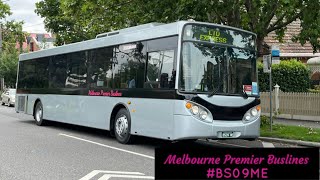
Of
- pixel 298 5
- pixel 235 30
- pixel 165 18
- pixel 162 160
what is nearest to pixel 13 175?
pixel 162 160

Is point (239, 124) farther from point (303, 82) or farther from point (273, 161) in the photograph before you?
point (303, 82)

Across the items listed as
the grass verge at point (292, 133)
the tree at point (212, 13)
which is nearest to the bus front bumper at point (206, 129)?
the grass verge at point (292, 133)

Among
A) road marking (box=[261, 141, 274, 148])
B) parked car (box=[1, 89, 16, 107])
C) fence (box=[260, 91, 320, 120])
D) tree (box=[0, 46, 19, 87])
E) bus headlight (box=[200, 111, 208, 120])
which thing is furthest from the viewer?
tree (box=[0, 46, 19, 87])

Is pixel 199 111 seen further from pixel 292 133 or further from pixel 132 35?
pixel 292 133

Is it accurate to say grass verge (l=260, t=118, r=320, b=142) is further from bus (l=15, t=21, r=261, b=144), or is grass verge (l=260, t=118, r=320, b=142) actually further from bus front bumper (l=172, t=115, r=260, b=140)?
bus front bumper (l=172, t=115, r=260, b=140)

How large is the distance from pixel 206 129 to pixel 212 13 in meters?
7.03

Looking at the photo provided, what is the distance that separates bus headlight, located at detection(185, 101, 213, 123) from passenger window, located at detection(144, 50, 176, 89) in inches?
23.6

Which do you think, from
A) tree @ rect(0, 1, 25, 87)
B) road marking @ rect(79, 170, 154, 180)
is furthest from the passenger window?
tree @ rect(0, 1, 25, 87)

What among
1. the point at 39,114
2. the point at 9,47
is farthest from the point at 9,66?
the point at 39,114

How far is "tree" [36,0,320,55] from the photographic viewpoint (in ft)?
43.4

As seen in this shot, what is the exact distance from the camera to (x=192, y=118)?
32.0 ft

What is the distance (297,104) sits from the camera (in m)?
19.4

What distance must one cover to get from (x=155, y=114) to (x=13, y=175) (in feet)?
12.6

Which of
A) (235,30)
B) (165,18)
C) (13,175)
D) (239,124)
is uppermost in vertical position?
(165,18)
